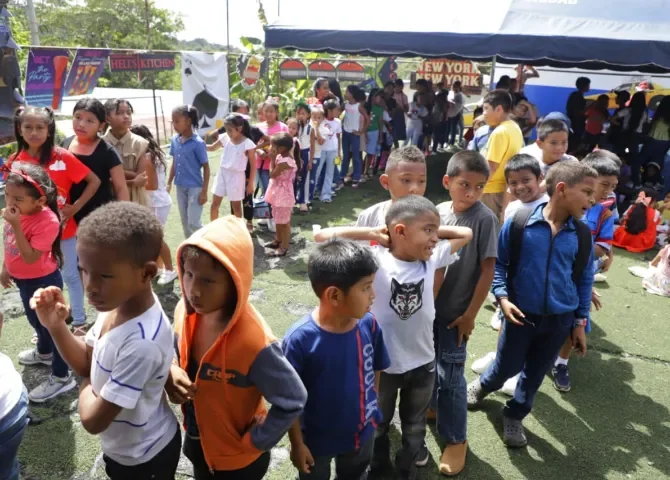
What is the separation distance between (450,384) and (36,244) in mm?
2409

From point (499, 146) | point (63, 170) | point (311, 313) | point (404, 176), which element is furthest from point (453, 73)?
point (311, 313)

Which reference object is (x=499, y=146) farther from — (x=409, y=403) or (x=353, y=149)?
(x=353, y=149)

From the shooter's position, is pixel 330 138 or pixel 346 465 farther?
pixel 330 138

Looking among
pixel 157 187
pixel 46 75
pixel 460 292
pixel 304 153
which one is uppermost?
pixel 46 75

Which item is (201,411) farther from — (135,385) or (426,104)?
(426,104)

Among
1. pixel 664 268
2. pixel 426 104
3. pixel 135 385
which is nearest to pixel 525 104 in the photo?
pixel 426 104

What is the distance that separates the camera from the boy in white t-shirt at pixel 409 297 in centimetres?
213

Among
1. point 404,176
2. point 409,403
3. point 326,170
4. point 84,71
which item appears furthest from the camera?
point 326,170

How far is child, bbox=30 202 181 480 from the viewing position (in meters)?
1.43

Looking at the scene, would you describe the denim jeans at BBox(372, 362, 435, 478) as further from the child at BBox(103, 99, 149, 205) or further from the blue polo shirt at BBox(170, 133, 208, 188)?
the blue polo shirt at BBox(170, 133, 208, 188)

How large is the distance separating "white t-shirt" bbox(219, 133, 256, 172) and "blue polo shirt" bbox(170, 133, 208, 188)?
637 mm

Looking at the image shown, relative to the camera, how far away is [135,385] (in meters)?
1.45

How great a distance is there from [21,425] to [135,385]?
1.58 feet

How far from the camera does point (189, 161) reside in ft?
16.5
